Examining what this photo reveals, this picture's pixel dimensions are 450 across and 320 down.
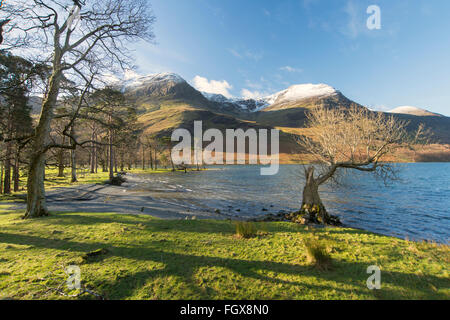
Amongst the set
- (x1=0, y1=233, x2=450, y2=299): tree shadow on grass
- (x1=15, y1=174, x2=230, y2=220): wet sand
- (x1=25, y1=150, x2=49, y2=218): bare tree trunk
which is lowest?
(x1=15, y1=174, x2=230, y2=220): wet sand

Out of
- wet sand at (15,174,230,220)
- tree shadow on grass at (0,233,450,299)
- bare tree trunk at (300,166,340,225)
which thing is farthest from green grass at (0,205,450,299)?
wet sand at (15,174,230,220)

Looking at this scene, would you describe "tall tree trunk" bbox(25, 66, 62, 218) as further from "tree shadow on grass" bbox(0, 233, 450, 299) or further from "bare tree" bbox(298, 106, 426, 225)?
"bare tree" bbox(298, 106, 426, 225)

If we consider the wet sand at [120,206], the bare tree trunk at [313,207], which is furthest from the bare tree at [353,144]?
the wet sand at [120,206]

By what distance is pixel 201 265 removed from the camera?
4.77 meters

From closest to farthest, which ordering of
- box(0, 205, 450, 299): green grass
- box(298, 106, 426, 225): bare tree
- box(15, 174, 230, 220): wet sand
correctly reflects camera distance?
box(0, 205, 450, 299): green grass < box(298, 106, 426, 225): bare tree < box(15, 174, 230, 220): wet sand

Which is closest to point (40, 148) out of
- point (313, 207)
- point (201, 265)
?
point (201, 265)

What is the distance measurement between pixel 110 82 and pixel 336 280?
1196 cm

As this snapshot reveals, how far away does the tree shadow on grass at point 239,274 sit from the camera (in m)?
3.82

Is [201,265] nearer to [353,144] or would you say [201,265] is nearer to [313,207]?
[313,207]

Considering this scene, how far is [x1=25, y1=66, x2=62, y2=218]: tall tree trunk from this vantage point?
835cm

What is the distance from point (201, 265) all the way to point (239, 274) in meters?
0.98

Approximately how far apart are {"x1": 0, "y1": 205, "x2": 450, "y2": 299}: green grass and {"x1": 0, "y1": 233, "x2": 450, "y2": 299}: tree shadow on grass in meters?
0.02

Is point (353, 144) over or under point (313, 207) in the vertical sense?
over

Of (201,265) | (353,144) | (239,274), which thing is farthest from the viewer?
(353,144)
